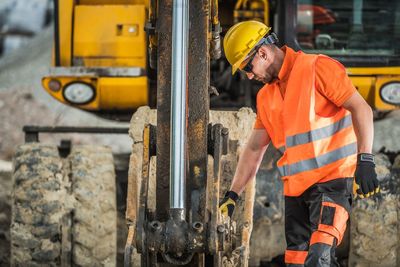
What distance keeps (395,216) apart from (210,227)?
184cm

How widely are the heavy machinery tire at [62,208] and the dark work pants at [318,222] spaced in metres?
1.31

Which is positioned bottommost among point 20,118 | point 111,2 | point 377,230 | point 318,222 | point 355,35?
point 20,118

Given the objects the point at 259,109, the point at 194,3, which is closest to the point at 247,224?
the point at 259,109

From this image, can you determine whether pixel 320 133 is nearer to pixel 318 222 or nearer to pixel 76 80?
pixel 318 222

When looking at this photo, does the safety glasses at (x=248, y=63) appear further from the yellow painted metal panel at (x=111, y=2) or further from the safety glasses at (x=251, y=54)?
the yellow painted metal panel at (x=111, y=2)

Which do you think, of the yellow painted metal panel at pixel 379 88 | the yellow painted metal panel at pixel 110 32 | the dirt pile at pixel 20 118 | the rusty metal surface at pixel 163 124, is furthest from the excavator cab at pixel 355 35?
the dirt pile at pixel 20 118

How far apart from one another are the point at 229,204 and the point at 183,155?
767 millimetres

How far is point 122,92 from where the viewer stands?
5.43 m

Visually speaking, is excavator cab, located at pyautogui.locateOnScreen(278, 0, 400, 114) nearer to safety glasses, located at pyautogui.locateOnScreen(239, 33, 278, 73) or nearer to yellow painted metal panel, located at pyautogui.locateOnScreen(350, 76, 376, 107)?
yellow painted metal panel, located at pyautogui.locateOnScreen(350, 76, 376, 107)

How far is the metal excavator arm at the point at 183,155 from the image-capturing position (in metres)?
3.56

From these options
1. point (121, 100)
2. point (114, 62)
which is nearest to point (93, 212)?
point (121, 100)

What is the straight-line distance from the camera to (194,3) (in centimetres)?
374

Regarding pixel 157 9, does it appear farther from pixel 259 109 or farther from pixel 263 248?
pixel 263 248

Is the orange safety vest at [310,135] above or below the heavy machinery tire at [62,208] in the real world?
Answer: above
